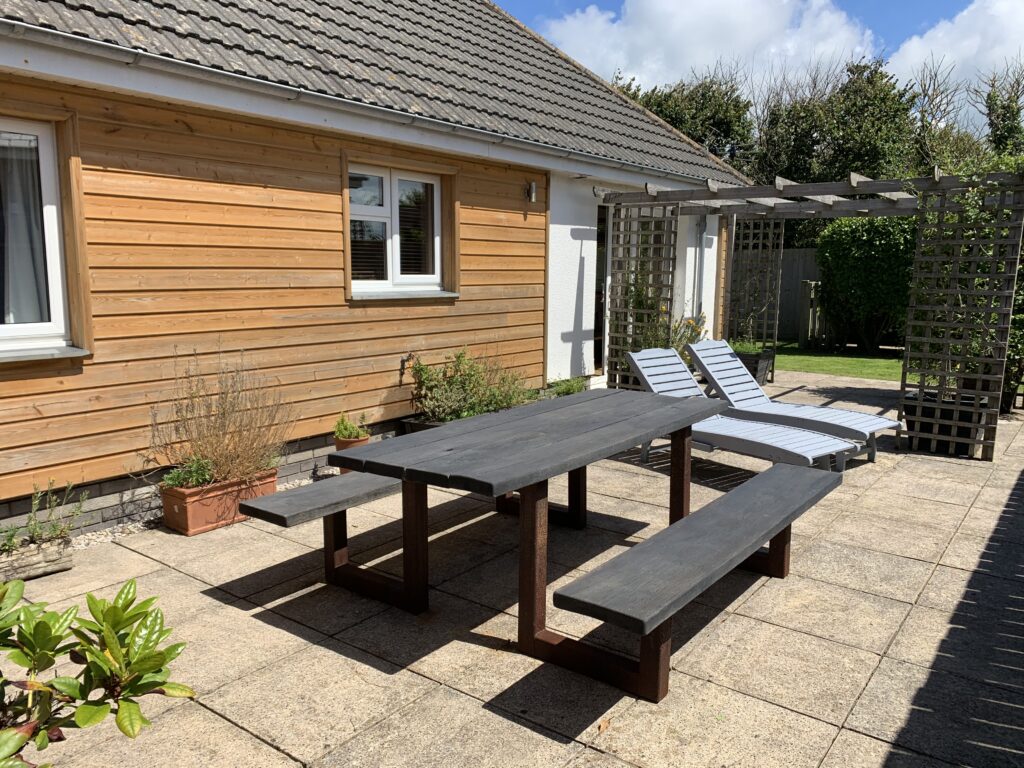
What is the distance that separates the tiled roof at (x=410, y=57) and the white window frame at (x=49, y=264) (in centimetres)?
68

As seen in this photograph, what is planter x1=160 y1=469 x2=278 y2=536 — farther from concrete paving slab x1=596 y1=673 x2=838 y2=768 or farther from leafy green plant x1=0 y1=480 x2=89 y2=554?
concrete paving slab x1=596 y1=673 x2=838 y2=768

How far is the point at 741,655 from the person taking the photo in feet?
11.0

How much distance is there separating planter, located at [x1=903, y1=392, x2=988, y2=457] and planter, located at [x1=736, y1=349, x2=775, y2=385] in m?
3.57

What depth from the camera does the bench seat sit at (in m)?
3.55

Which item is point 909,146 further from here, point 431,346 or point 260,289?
point 260,289

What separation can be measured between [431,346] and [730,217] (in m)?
7.30

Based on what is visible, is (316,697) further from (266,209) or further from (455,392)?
(455,392)

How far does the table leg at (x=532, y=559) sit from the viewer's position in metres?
3.30

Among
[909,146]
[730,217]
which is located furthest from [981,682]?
[909,146]

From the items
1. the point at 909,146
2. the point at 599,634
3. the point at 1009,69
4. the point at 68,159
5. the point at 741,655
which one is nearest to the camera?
the point at 741,655

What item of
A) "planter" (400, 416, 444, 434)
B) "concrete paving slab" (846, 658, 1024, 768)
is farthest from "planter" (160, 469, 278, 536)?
"concrete paving slab" (846, 658, 1024, 768)

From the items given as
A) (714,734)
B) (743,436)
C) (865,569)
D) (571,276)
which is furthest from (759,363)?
(714,734)

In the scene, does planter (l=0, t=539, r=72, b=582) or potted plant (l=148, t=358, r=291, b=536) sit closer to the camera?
planter (l=0, t=539, r=72, b=582)

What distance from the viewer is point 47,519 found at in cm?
457
